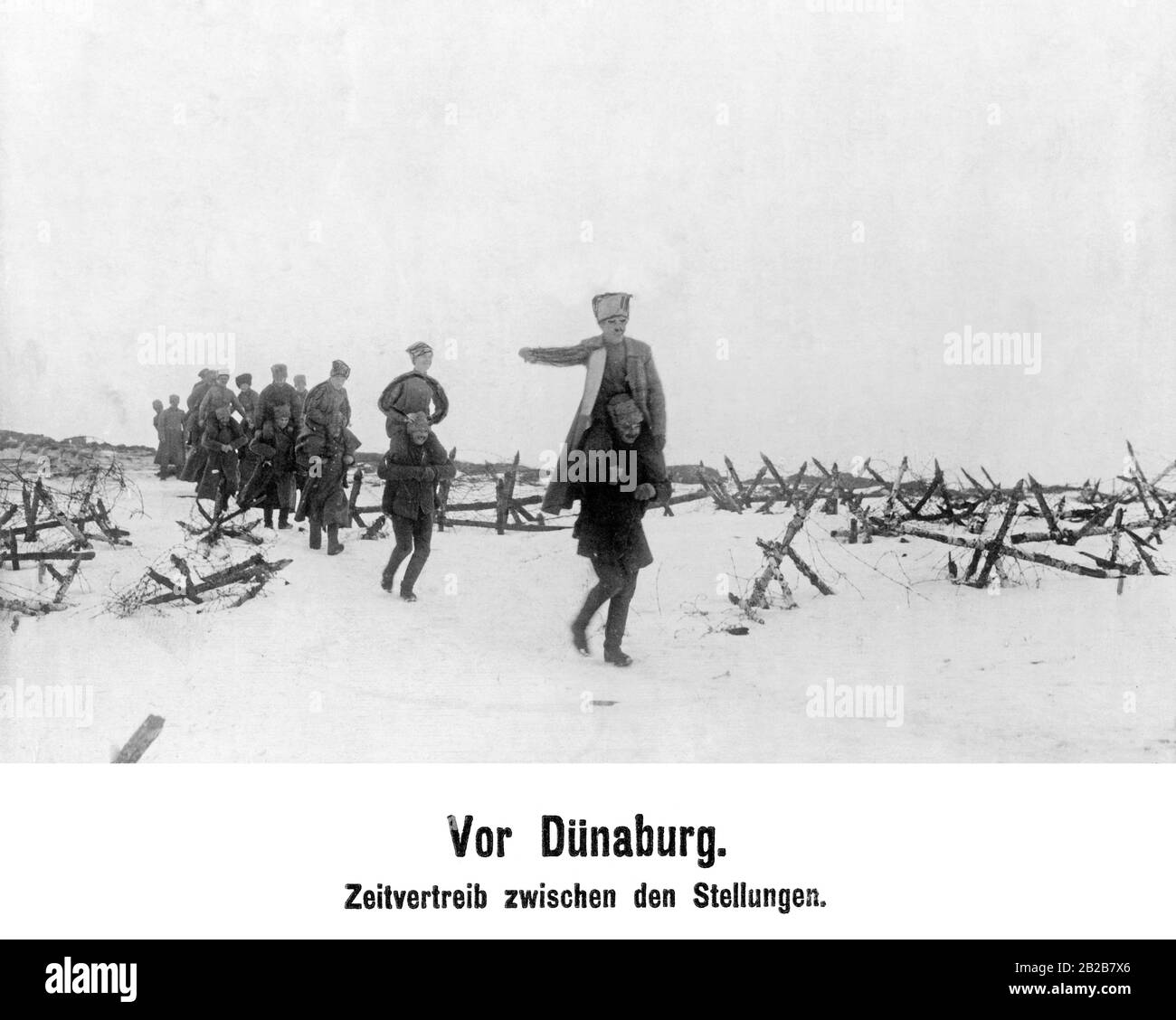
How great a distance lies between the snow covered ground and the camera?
4.40 meters

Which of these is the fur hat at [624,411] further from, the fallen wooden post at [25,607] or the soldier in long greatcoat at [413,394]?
the fallen wooden post at [25,607]

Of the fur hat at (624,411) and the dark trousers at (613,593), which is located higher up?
the fur hat at (624,411)

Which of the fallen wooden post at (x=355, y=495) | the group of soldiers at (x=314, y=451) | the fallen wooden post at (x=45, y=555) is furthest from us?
the fallen wooden post at (x=355, y=495)

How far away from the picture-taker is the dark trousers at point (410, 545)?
641 cm

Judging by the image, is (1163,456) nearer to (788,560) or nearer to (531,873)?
(788,560)

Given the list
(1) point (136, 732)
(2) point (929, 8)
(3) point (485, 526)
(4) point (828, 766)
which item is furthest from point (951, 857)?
(3) point (485, 526)

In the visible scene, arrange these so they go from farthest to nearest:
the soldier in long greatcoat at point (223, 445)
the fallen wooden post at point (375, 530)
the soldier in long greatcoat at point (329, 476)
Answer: the soldier in long greatcoat at point (223, 445), the fallen wooden post at point (375, 530), the soldier in long greatcoat at point (329, 476)

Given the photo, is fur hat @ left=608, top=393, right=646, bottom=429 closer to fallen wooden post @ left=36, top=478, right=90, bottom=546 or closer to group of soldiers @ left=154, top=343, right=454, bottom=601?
group of soldiers @ left=154, top=343, right=454, bottom=601

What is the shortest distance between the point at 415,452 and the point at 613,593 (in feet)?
6.88

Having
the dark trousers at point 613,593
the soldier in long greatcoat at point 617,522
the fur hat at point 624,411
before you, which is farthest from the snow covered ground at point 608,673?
the fur hat at point 624,411

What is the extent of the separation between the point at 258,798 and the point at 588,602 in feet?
6.81

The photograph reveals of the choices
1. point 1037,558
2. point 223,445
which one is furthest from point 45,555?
point 1037,558

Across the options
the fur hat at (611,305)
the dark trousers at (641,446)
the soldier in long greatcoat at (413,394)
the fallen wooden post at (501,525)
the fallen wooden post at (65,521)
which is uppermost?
the fur hat at (611,305)

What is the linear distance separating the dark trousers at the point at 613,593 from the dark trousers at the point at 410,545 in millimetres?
1743
